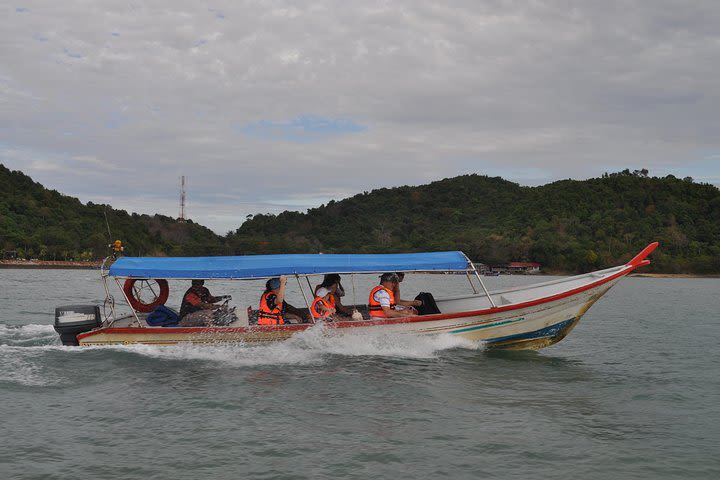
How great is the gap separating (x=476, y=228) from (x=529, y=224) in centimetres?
1024

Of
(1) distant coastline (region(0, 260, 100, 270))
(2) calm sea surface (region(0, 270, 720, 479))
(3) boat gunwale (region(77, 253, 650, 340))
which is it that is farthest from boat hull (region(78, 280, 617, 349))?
(1) distant coastline (region(0, 260, 100, 270))

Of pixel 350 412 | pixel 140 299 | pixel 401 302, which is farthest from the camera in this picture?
pixel 401 302

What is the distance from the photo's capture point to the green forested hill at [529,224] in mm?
95812

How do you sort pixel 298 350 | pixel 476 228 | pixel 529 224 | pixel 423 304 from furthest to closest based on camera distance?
pixel 476 228, pixel 529 224, pixel 423 304, pixel 298 350

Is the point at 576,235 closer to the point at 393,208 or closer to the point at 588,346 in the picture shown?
the point at 393,208

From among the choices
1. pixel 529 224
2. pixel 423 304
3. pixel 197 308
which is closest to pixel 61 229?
pixel 529 224

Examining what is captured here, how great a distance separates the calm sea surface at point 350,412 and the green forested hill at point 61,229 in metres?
83.9

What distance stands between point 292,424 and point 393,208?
423 feet

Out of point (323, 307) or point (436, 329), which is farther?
point (323, 307)

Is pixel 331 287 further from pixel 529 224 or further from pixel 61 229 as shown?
pixel 529 224

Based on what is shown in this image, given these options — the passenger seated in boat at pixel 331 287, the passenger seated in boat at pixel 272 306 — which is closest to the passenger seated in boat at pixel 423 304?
the passenger seated in boat at pixel 331 287

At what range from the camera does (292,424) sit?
8.42m

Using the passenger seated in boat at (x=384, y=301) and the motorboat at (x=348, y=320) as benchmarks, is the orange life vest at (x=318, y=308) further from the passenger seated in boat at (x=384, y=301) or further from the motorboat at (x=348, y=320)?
the passenger seated in boat at (x=384, y=301)

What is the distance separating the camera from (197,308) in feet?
41.9
